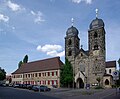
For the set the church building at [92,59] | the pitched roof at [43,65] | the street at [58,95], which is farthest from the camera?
the pitched roof at [43,65]

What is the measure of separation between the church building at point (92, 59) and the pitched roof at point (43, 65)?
4934mm

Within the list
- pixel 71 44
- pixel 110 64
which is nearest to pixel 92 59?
pixel 71 44

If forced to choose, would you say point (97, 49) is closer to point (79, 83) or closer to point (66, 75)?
point (79, 83)

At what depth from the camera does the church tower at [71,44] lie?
76188mm

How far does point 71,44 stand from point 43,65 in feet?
45.2

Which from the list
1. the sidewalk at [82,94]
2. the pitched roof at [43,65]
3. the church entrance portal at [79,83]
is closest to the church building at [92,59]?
the church entrance portal at [79,83]

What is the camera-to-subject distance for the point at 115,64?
102 m

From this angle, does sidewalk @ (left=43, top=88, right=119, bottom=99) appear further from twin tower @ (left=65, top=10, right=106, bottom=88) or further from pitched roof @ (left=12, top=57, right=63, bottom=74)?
pitched roof @ (left=12, top=57, right=63, bottom=74)

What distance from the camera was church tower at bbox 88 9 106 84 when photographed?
6838 centimetres

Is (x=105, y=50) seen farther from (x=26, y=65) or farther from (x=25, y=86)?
(x=26, y=65)

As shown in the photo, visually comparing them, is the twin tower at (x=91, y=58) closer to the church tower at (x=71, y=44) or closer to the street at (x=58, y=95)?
the church tower at (x=71, y=44)

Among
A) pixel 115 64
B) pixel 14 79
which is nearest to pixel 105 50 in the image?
pixel 115 64

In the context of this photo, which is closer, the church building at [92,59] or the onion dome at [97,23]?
the church building at [92,59]

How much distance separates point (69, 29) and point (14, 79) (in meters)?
35.2
